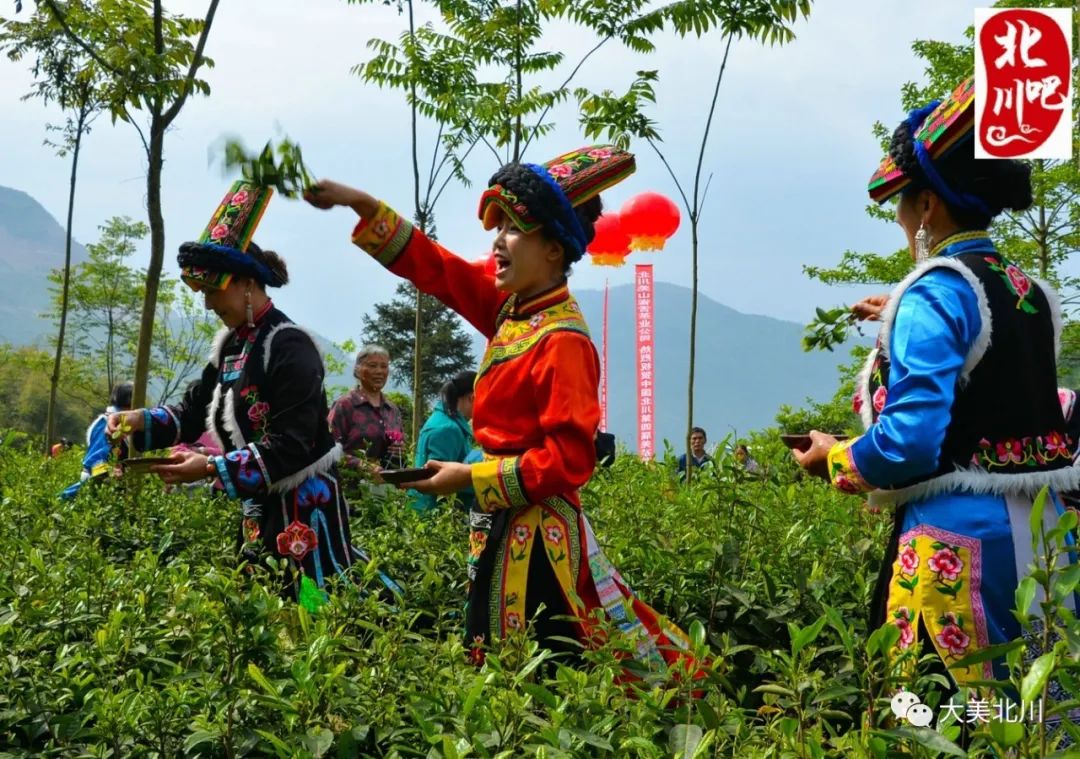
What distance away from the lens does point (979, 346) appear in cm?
246

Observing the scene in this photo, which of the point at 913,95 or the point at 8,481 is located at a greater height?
the point at 913,95

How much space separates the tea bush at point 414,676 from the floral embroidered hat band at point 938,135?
968 mm

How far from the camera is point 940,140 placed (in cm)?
260

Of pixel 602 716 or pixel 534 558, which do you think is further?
pixel 534 558

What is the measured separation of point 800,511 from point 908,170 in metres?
2.10

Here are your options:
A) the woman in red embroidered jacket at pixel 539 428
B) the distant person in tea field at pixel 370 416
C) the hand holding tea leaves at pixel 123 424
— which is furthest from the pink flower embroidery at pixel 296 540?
the distant person in tea field at pixel 370 416

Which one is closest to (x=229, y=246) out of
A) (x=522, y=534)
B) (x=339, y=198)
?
(x=339, y=198)

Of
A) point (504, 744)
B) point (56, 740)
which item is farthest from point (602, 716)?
point (56, 740)

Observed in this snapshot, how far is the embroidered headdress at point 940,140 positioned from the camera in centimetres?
258

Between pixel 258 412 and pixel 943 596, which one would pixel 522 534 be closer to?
pixel 943 596

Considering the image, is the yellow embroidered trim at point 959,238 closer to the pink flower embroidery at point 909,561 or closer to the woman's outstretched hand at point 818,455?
the woman's outstretched hand at point 818,455

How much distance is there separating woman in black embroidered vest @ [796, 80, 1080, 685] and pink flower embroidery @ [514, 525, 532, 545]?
0.80 m

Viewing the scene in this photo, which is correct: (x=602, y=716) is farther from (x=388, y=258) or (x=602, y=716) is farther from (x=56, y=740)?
(x=388, y=258)

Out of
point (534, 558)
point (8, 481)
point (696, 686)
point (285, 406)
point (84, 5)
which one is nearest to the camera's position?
point (696, 686)
